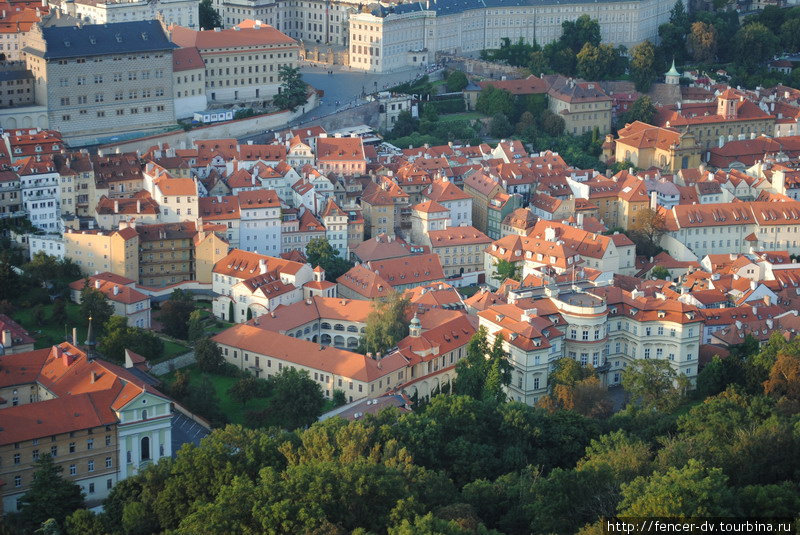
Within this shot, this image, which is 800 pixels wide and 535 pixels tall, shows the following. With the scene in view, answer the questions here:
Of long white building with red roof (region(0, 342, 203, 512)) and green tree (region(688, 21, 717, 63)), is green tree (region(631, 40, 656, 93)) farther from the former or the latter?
long white building with red roof (region(0, 342, 203, 512))

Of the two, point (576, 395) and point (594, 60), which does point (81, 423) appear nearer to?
point (576, 395)

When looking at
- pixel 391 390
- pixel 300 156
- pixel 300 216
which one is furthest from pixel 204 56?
pixel 391 390

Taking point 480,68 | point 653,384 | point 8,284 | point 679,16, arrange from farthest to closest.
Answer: point 679,16 → point 480,68 → point 8,284 → point 653,384

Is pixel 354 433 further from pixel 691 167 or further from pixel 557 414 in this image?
pixel 691 167

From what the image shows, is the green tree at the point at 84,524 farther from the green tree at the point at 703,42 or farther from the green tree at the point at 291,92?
the green tree at the point at 703,42

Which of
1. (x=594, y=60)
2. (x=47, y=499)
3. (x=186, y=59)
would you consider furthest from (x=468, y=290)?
(x=594, y=60)

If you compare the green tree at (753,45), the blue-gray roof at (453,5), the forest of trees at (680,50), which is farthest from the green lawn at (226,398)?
the green tree at (753,45)
